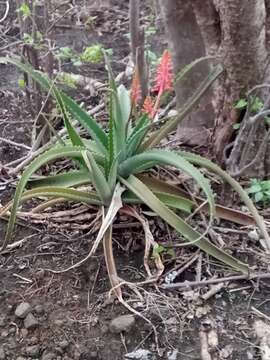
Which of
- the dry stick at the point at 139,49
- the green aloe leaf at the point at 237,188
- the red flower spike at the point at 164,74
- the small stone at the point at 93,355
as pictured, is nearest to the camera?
the small stone at the point at 93,355

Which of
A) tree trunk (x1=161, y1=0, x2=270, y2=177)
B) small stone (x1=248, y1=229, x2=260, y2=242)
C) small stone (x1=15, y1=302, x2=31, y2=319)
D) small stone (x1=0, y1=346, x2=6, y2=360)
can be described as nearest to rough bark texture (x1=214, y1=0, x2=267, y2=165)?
tree trunk (x1=161, y1=0, x2=270, y2=177)

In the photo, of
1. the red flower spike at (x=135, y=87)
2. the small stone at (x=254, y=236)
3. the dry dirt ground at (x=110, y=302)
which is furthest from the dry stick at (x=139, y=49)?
the small stone at (x=254, y=236)

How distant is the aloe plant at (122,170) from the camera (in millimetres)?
2039

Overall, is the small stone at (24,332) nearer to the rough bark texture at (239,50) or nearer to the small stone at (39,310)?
the small stone at (39,310)

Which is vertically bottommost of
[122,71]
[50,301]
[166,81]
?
[50,301]

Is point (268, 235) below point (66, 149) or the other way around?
below

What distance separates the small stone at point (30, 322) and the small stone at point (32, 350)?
0.07 meters

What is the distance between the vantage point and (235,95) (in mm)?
2324

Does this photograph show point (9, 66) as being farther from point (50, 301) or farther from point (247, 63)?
point (50, 301)

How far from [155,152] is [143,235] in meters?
0.28

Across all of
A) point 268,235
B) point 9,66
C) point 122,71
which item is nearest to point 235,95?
point 268,235

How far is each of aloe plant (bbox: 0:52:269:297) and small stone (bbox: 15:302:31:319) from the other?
210mm

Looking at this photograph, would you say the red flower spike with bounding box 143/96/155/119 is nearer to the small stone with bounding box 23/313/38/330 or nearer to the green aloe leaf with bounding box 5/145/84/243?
the green aloe leaf with bounding box 5/145/84/243

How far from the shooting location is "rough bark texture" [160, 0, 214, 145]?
8.35 ft
